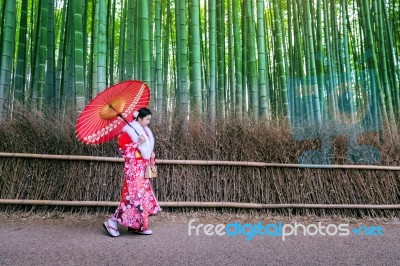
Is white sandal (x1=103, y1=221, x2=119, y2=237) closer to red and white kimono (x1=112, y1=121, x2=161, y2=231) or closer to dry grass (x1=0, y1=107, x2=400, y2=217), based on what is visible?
red and white kimono (x1=112, y1=121, x2=161, y2=231)

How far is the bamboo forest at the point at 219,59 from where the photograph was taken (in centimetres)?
414

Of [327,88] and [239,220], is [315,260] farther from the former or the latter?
[327,88]

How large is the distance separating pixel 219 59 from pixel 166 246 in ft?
11.8

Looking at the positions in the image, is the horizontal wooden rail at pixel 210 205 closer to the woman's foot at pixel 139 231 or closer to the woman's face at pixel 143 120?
the woman's foot at pixel 139 231

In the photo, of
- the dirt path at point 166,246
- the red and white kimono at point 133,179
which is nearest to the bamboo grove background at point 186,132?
the dirt path at point 166,246

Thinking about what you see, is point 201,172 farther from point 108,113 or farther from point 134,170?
point 108,113

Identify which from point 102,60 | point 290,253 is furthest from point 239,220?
point 102,60

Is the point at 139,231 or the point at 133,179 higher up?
the point at 133,179

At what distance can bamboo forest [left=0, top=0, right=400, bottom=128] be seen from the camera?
4.14m

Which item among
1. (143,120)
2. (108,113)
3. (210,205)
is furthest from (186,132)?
(108,113)

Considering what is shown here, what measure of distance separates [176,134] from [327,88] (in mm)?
3206

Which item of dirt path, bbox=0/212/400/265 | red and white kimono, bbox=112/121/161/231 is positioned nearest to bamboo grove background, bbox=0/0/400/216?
dirt path, bbox=0/212/400/265

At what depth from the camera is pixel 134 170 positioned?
113 inches

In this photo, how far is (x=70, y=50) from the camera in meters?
4.65
